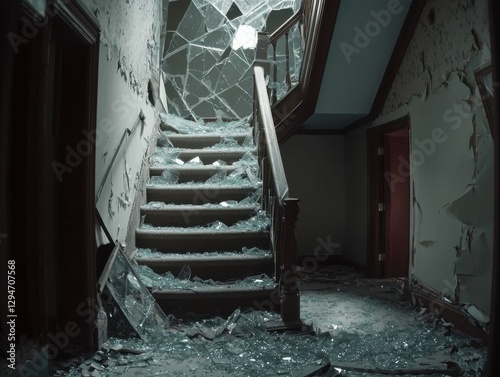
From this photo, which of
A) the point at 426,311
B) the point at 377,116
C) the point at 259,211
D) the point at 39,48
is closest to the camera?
the point at 39,48

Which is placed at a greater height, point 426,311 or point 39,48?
point 39,48

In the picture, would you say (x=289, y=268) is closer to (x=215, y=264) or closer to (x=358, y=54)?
(x=215, y=264)

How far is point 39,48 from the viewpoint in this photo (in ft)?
5.32

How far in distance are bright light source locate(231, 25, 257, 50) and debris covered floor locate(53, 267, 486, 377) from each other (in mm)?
4700

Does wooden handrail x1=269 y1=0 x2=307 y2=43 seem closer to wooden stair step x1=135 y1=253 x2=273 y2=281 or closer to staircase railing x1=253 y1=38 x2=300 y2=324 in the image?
staircase railing x1=253 y1=38 x2=300 y2=324

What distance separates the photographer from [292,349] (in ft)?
7.86

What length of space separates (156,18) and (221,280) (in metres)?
3.34

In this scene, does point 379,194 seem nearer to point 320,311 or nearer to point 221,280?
point 320,311

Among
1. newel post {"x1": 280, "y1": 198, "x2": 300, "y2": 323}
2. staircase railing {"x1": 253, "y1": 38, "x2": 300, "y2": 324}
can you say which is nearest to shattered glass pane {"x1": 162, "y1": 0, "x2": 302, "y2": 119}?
staircase railing {"x1": 253, "y1": 38, "x2": 300, "y2": 324}

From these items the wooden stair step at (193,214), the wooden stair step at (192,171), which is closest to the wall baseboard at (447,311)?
the wooden stair step at (193,214)

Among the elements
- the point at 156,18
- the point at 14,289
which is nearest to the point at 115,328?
the point at 14,289

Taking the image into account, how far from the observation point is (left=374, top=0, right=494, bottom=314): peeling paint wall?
8.56ft

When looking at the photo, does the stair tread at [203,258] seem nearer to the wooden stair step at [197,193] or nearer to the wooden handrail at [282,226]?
the wooden handrail at [282,226]

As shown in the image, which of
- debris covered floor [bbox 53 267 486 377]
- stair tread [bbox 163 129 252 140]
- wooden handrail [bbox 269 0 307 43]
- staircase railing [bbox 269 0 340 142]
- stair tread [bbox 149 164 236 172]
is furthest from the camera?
stair tread [bbox 163 129 252 140]
